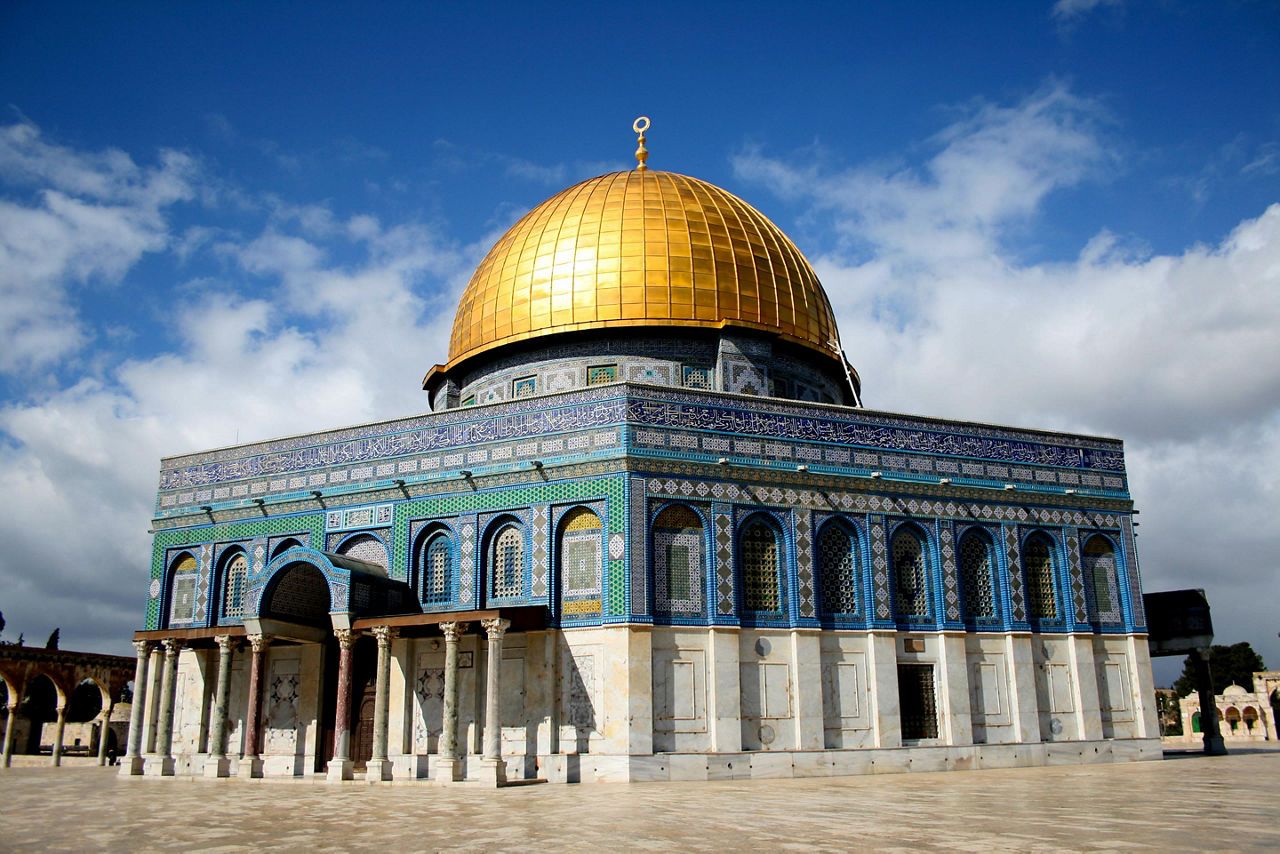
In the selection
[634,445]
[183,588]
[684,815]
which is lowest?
[684,815]

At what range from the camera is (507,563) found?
19.0 meters

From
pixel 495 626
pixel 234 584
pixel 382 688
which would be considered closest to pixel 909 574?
pixel 495 626

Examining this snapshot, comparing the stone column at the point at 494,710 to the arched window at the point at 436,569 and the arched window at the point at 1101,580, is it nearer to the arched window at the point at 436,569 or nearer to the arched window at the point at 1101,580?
the arched window at the point at 436,569

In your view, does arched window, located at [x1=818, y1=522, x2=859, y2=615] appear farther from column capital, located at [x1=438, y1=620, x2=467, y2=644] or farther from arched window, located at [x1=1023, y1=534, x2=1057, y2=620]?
column capital, located at [x1=438, y1=620, x2=467, y2=644]

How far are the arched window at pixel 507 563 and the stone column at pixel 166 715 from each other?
21.2 feet

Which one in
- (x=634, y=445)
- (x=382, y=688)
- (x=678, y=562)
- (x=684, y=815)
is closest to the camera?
(x=684, y=815)

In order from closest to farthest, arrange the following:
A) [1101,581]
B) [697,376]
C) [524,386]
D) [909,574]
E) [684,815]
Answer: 1. [684,815]
2. [909,574]
3. [1101,581]
4. [697,376]
5. [524,386]

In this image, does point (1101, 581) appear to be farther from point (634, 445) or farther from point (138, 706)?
point (138, 706)

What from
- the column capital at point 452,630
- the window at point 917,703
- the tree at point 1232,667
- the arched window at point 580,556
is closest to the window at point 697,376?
the arched window at point 580,556

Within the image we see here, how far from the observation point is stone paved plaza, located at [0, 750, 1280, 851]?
8805 millimetres

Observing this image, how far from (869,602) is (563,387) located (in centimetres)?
790

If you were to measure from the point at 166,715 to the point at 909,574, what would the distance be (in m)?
14.3

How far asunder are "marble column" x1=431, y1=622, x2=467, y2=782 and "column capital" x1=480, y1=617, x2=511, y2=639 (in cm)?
43

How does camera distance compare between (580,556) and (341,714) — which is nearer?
(341,714)
